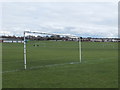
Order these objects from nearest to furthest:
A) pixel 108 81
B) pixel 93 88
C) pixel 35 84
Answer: pixel 93 88
pixel 35 84
pixel 108 81

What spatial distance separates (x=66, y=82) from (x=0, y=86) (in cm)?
249

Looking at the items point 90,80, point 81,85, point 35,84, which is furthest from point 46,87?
point 90,80

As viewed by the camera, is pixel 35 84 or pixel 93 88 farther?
pixel 35 84

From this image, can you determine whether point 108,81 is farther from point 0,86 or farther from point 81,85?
point 0,86

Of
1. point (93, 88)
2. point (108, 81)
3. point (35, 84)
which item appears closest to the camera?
point (93, 88)

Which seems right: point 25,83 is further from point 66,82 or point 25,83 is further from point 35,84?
point 66,82

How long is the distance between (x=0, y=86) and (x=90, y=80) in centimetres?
359

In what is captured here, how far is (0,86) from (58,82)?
7.19ft

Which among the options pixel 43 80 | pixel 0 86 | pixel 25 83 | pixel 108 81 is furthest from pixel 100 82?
pixel 0 86

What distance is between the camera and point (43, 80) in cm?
1001

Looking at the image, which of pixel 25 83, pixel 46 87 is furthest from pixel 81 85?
pixel 25 83

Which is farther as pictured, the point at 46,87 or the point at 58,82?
the point at 58,82

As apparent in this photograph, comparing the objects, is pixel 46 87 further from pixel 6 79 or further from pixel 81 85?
pixel 6 79

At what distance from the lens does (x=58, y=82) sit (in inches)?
376
